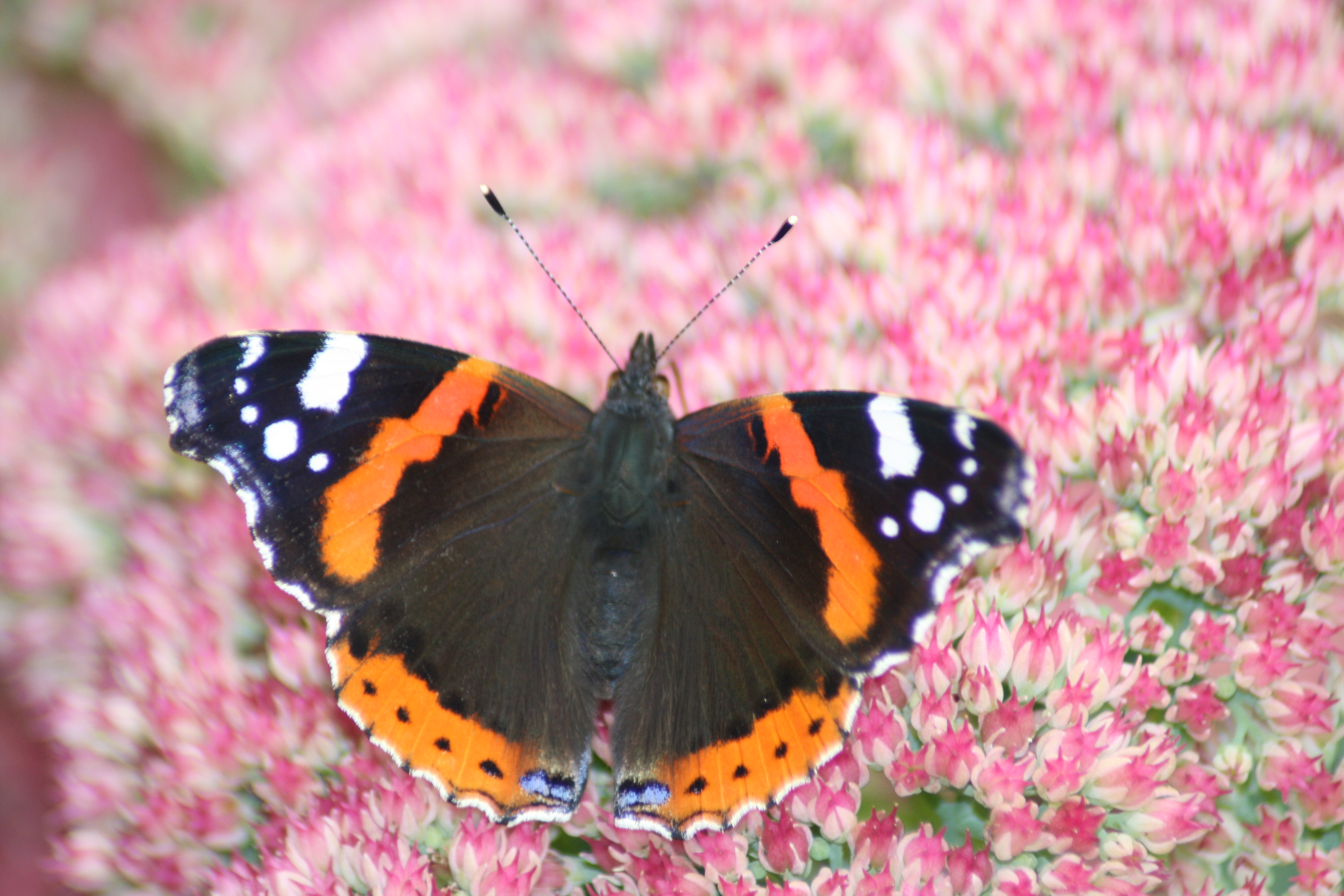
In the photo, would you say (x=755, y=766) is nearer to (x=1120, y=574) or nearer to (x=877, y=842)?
(x=877, y=842)

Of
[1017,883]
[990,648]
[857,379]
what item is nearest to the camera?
[1017,883]

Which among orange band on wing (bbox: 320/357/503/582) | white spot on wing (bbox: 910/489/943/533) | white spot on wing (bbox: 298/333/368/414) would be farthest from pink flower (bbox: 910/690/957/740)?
white spot on wing (bbox: 298/333/368/414)

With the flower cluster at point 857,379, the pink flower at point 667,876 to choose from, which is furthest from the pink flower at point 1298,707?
the pink flower at point 667,876

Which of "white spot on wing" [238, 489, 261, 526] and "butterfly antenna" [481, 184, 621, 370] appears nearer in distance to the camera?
"white spot on wing" [238, 489, 261, 526]

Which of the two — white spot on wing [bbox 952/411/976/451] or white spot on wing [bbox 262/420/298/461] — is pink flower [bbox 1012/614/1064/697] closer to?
white spot on wing [bbox 952/411/976/451]

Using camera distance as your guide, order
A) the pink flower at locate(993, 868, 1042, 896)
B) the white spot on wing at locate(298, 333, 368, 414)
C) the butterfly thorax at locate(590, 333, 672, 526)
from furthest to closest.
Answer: the butterfly thorax at locate(590, 333, 672, 526) < the white spot on wing at locate(298, 333, 368, 414) < the pink flower at locate(993, 868, 1042, 896)

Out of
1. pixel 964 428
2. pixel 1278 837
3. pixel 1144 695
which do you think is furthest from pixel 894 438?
pixel 1278 837

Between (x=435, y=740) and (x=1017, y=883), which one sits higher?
(x=435, y=740)
